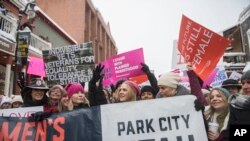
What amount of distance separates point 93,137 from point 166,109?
0.89 m

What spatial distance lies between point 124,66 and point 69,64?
122cm

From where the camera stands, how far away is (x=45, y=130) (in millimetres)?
3920

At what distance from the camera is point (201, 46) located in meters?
5.58

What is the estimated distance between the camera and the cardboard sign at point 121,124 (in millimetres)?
3713

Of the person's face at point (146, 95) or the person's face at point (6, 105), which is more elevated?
the person's face at point (146, 95)

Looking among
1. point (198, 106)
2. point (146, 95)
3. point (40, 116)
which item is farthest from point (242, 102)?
point (40, 116)

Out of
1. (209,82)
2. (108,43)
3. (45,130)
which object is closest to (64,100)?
(45,130)

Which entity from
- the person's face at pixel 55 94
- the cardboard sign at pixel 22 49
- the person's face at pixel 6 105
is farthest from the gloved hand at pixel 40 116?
the cardboard sign at pixel 22 49

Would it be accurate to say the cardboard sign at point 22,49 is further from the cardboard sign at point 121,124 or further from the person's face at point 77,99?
the cardboard sign at point 121,124

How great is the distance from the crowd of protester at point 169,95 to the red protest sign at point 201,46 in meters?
0.54

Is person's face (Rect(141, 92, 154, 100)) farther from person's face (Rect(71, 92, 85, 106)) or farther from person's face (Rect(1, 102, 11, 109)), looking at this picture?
person's face (Rect(1, 102, 11, 109))

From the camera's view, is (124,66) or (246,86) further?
(124,66)

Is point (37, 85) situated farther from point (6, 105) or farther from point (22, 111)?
point (6, 105)

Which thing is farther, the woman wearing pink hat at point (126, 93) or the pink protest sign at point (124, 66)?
the pink protest sign at point (124, 66)
